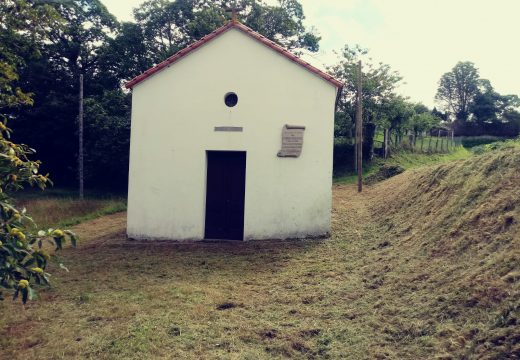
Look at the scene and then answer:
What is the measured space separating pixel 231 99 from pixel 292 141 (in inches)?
77.9

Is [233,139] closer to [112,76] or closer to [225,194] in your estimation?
[225,194]

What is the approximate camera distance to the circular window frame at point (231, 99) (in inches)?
399

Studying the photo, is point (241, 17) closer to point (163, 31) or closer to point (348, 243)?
point (163, 31)

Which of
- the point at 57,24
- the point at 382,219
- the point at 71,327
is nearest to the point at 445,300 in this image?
the point at 71,327

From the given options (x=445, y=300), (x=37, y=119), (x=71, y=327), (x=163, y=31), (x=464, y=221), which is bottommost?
(x=71, y=327)

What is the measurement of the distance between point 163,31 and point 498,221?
25424 mm

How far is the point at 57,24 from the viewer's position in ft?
50.7

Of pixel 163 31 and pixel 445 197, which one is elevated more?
pixel 163 31

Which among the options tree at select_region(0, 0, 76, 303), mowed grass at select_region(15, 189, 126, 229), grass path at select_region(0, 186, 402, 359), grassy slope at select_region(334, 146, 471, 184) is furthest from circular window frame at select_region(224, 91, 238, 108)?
grassy slope at select_region(334, 146, 471, 184)

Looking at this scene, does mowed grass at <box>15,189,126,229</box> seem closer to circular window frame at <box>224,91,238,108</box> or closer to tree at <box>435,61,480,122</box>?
circular window frame at <box>224,91,238,108</box>

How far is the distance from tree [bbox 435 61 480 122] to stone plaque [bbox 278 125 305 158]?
4837 cm

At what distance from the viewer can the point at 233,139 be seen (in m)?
10.1

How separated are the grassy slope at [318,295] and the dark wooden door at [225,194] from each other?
105cm

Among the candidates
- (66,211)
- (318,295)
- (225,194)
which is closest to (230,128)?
(225,194)
